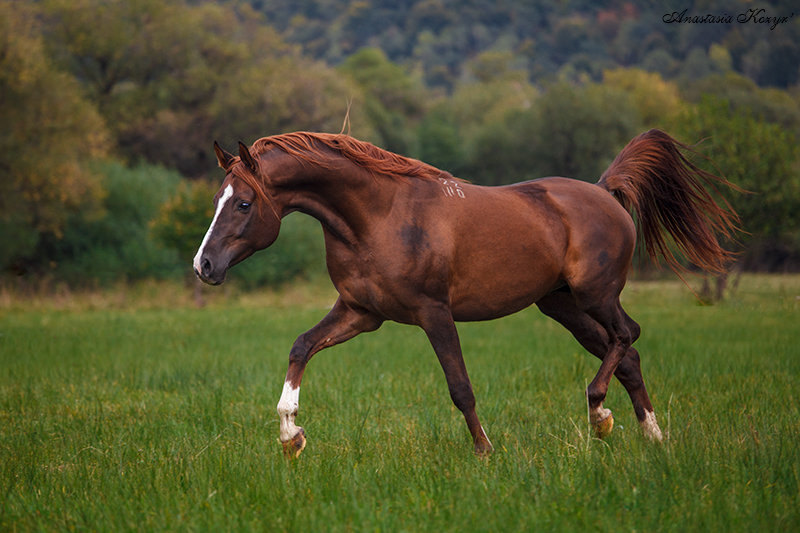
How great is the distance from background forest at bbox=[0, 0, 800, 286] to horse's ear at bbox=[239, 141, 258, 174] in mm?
4743

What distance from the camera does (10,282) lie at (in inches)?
1034

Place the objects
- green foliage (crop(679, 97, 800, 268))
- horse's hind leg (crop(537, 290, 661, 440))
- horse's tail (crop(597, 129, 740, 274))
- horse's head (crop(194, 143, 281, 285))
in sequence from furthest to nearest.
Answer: green foliage (crop(679, 97, 800, 268)) < horse's tail (crop(597, 129, 740, 274)) < horse's hind leg (crop(537, 290, 661, 440)) < horse's head (crop(194, 143, 281, 285))

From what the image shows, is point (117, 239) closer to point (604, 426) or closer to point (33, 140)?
point (33, 140)

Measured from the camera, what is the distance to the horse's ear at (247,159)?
464 cm

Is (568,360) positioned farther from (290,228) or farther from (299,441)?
(290,228)

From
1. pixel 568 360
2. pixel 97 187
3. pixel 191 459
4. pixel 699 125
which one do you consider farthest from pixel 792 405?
pixel 97 187

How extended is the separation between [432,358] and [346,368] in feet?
5.39

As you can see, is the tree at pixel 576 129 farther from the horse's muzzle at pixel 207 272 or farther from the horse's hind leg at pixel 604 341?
the horse's muzzle at pixel 207 272

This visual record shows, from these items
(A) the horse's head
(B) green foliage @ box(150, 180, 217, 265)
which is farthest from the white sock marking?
(B) green foliage @ box(150, 180, 217, 265)

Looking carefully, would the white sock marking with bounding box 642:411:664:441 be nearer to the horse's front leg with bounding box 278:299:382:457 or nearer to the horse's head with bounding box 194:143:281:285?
the horse's front leg with bounding box 278:299:382:457

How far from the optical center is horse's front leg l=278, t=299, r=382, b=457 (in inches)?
205

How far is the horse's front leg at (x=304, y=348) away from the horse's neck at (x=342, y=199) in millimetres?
581

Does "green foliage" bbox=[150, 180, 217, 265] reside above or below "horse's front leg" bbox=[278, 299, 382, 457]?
below

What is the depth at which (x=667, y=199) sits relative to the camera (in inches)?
263
